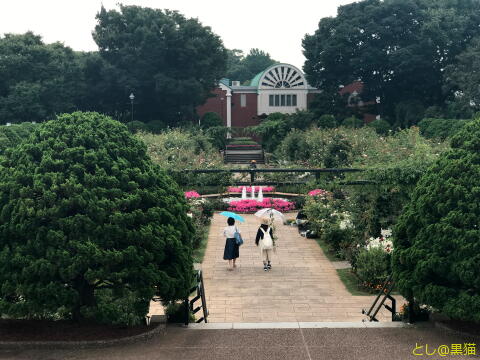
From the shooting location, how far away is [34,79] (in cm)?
4838

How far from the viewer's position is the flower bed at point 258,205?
2256 centimetres

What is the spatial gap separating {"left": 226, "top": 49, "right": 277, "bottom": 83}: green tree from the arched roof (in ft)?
97.8

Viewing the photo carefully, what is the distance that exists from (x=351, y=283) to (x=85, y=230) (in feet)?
22.0

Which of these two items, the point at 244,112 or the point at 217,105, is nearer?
the point at 217,105

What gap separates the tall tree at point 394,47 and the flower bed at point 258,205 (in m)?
25.7

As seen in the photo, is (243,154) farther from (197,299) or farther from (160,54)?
(197,299)

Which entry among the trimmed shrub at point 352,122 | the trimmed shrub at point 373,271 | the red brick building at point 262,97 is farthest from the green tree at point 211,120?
the trimmed shrub at point 373,271

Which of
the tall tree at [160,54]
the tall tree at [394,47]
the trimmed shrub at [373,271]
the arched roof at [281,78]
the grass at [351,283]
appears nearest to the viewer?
the grass at [351,283]

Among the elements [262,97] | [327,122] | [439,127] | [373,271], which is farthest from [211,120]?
[373,271]

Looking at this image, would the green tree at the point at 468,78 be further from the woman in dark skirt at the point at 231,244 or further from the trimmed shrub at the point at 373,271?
the trimmed shrub at the point at 373,271

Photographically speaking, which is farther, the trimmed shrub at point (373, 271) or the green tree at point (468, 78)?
the green tree at point (468, 78)

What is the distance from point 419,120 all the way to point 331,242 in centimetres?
3232

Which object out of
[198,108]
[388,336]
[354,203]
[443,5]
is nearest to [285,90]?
[198,108]

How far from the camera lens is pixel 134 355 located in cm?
713
